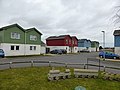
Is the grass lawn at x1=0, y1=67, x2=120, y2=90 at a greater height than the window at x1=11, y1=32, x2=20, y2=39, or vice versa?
the window at x1=11, y1=32, x2=20, y2=39

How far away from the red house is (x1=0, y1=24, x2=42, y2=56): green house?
1524cm

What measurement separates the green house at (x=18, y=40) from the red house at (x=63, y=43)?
1524 centimetres

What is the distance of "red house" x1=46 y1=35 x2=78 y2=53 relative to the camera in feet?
199

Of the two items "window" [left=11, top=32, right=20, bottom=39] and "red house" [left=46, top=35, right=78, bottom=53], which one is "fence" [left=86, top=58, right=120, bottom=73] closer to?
"window" [left=11, top=32, right=20, bottom=39]

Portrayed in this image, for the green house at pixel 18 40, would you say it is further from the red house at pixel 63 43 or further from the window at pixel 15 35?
the red house at pixel 63 43

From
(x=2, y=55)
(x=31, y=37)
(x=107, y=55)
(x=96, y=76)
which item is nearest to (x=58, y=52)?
(x=31, y=37)

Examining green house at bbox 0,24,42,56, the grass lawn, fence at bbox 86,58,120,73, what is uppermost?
green house at bbox 0,24,42,56

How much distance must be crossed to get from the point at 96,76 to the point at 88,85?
8.17ft

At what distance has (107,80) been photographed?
1396 cm

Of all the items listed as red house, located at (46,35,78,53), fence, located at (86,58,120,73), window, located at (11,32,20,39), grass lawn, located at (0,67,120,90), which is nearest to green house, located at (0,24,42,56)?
window, located at (11,32,20,39)

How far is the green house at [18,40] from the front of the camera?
122 feet

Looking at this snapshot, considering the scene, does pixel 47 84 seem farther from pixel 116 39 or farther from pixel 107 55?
pixel 116 39

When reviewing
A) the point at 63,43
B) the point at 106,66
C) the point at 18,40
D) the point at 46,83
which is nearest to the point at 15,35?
the point at 18,40

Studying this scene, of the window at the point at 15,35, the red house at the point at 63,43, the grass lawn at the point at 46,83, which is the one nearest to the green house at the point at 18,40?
the window at the point at 15,35
